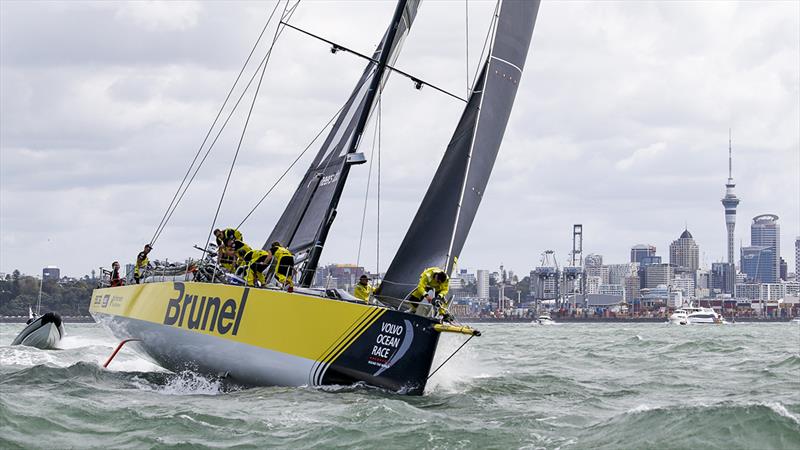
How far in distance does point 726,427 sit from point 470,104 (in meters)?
5.36

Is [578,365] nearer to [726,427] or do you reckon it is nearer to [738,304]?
[726,427]

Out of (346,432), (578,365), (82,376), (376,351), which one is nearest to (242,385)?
(376,351)

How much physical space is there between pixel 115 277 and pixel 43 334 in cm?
546

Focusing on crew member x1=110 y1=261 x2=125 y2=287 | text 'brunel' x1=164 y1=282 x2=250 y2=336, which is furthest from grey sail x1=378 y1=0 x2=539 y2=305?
crew member x1=110 y1=261 x2=125 y2=287

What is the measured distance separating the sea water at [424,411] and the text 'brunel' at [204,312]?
65 cm

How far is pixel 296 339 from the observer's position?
426 inches

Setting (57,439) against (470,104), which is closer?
(57,439)

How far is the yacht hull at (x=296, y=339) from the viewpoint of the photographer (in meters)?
10.5

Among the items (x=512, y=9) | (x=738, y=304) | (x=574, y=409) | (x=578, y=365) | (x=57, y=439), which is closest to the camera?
(x=57, y=439)

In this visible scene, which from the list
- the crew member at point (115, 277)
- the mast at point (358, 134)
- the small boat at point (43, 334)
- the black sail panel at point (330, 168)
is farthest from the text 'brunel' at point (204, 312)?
the small boat at point (43, 334)

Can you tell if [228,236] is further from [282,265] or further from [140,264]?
[140,264]

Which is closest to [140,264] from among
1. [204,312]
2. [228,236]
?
[228,236]

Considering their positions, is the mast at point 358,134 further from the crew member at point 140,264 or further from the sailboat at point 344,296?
the crew member at point 140,264

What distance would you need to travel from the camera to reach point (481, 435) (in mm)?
8383
